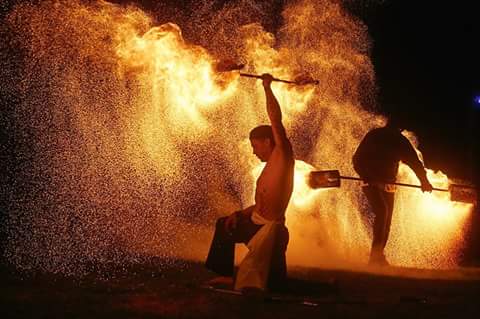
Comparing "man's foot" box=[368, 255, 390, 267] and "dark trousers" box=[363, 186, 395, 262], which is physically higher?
"dark trousers" box=[363, 186, 395, 262]

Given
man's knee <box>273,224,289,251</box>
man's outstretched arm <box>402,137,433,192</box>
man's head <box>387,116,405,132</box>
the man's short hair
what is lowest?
man's knee <box>273,224,289,251</box>

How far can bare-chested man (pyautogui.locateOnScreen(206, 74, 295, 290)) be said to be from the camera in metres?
5.52

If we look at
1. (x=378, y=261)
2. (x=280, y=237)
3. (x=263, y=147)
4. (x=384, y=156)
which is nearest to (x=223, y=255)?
(x=280, y=237)

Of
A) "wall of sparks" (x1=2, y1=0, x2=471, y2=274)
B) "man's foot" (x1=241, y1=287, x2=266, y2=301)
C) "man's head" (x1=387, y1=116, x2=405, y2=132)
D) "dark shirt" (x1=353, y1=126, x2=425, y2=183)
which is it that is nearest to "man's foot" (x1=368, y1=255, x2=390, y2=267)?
"wall of sparks" (x1=2, y1=0, x2=471, y2=274)

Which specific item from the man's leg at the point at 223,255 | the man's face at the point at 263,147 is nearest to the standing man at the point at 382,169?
the man's face at the point at 263,147

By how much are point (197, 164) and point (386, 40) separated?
6.98 m

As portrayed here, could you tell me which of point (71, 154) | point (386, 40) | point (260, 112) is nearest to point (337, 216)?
point (260, 112)

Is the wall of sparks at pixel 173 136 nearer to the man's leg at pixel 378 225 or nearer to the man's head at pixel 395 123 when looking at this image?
the man's leg at pixel 378 225

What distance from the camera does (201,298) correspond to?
5012mm

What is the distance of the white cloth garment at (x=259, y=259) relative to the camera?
5.28 metres

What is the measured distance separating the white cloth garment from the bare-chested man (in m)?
0.03

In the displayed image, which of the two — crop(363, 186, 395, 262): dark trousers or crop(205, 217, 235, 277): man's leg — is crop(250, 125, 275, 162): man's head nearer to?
crop(205, 217, 235, 277): man's leg

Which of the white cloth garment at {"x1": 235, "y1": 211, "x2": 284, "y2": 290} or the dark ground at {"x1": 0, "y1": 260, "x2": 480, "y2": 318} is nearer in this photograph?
the dark ground at {"x1": 0, "y1": 260, "x2": 480, "y2": 318}

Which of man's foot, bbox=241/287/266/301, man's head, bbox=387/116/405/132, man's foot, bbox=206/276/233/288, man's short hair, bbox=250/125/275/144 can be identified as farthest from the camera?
man's head, bbox=387/116/405/132
